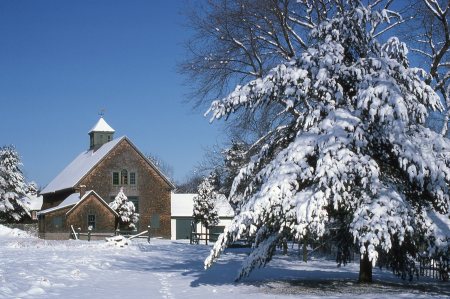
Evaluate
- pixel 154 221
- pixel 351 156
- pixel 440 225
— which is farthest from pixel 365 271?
pixel 154 221

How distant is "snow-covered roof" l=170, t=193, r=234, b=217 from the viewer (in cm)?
6100

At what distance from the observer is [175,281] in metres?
17.5

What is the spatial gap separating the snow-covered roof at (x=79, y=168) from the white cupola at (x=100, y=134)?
105 cm

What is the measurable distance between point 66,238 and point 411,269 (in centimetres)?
3614

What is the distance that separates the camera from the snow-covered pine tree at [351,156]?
45.5 feet

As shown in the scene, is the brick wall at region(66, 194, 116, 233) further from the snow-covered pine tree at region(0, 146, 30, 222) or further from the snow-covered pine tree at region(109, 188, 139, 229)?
the snow-covered pine tree at region(0, 146, 30, 222)

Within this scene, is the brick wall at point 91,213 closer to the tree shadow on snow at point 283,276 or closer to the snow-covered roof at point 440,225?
the tree shadow on snow at point 283,276

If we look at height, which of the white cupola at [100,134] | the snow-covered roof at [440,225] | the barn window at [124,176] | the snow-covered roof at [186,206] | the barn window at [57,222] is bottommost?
the barn window at [57,222]

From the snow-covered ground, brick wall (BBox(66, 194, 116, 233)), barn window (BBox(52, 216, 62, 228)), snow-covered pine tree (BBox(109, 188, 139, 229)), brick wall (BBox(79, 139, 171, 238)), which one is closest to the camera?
the snow-covered ground

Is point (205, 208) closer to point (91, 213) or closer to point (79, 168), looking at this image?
point (79, 168)

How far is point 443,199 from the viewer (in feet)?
47.8

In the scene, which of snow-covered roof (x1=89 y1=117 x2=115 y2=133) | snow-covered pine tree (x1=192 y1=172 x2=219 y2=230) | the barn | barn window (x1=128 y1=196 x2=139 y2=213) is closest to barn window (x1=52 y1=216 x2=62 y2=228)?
the barn

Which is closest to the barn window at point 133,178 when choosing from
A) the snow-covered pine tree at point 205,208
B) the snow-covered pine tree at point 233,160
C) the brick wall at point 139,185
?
the brick wall at point 139,185

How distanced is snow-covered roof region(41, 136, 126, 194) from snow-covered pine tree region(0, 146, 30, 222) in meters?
6.57
